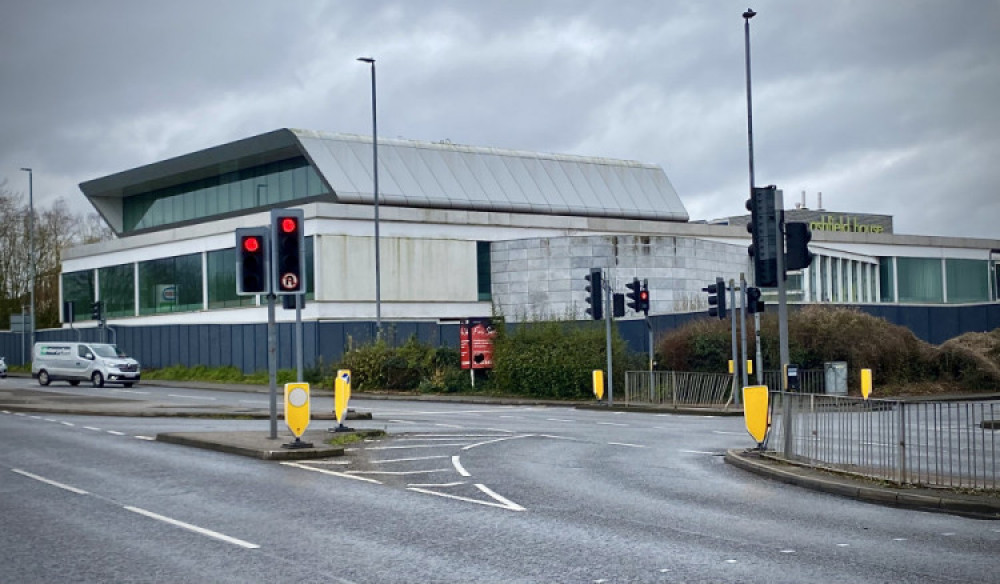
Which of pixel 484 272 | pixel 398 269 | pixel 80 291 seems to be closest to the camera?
pixel 398 269

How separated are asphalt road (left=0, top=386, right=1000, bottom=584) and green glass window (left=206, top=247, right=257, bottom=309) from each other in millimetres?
40140

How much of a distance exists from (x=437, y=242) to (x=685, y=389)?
24.9 m

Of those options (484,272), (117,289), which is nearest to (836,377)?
(484,272)

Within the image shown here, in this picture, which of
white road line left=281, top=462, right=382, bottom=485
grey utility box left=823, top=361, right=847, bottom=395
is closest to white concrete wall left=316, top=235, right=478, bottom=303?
grey utility box left=823, top=361, right=847, bottom=395

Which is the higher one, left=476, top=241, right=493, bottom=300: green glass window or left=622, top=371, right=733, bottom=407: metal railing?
left=476, top=241, right=493, bottom=300: green glass window

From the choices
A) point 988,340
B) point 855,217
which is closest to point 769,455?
point 988,340

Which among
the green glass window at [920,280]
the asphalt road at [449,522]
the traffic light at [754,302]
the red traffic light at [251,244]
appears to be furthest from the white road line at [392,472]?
the green glass window at [920,280]

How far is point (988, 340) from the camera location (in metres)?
40.0

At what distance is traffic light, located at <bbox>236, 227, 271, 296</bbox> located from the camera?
1897 centimetres

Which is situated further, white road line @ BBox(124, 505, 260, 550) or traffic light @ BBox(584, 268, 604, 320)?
traffic light @ BBox(584, 268, 604, 320)

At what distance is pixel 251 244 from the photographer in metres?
19.1

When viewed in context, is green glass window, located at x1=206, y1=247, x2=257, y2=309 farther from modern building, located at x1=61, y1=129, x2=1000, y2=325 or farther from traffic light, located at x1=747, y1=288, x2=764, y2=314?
traffic light, located at x1=747, y1=288, x2=764, y2=314

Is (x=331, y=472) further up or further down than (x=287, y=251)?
further down

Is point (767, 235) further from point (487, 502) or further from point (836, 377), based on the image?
point (836, 377)
